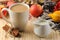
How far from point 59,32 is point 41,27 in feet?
0.33

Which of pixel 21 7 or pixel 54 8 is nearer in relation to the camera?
pixel 21 7

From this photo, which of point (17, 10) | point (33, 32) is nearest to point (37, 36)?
point (33, 32)

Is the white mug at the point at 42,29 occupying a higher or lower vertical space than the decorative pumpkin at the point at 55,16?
lower

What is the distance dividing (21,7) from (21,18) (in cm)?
5

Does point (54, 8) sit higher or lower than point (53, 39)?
higher

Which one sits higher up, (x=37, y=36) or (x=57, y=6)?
(x=57, y=6)

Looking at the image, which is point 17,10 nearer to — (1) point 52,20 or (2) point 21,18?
(2) point 21,18

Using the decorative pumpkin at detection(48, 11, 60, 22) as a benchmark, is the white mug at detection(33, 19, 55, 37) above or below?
below

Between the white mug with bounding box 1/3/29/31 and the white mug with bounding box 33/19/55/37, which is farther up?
the white mug with bounding box 1/3/29/31

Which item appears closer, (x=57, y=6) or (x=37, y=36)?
(x=37, y=36)

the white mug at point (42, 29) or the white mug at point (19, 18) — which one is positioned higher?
the white mug at point (19, 18)

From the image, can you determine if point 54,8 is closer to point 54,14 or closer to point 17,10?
point 54,14

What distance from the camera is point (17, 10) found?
73 centimetres

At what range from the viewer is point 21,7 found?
752 mm
